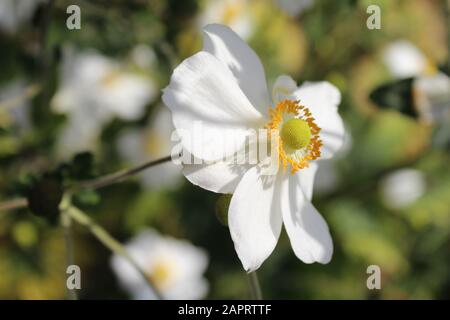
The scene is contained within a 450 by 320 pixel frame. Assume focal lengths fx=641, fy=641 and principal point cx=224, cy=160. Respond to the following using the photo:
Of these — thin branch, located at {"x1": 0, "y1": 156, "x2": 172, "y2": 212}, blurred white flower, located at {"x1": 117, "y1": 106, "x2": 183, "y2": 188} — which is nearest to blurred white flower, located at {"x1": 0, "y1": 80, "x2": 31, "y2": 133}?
blurred white flower, located at {"x1": 117, "y1": 106, "x2": 183, "y2": 188}

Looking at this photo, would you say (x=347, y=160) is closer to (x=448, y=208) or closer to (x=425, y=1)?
(x=448, y=208)

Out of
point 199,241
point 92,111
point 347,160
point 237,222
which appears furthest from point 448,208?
point 237,222

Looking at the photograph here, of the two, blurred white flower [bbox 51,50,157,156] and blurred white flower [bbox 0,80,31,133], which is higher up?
blurred white flower [bbox 51,50,157,156]

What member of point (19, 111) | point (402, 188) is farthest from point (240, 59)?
point (402, 188)

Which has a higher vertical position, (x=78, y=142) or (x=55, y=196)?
(x=78, y=142)

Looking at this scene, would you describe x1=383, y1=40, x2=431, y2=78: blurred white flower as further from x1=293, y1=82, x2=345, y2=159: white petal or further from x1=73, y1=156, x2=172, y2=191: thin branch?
x1=73, y1=156, x2=172, y2=191: thin branch

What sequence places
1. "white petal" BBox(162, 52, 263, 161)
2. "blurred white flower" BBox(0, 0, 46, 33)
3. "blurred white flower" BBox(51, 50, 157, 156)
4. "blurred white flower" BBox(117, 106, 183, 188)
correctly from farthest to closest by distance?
"blurred white flower" BBox(117, 106, 183, 188) < "blurred white flower" BBox(51, 50, 157, 156) < "blurred white flower" BBox(0, 0, 46, 33) < "white petal" BBox(162, 52, 263, 161)
